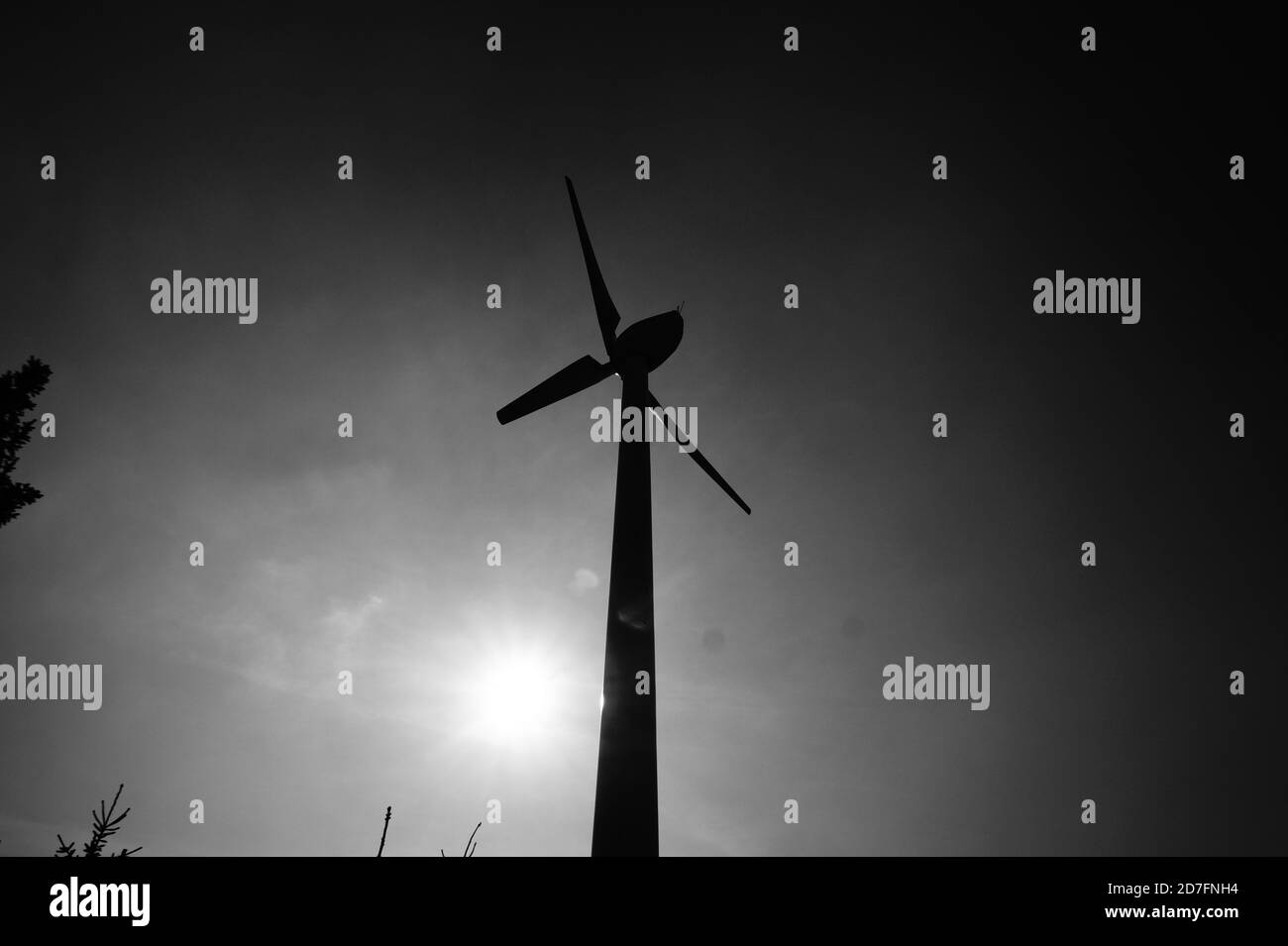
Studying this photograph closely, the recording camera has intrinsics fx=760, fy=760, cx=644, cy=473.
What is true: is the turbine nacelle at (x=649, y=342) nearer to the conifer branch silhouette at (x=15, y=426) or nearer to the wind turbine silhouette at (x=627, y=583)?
the wind turbine silhouette at (x=627, y=583)

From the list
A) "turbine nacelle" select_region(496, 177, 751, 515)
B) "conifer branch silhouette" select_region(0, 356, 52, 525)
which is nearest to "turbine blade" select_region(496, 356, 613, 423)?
"turbine nacelle" select_region(496, 177, 751, 515)

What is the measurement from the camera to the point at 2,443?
51.2 feet

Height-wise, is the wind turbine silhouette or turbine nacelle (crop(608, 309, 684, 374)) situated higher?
turbine nacelle (crop(608, 309, 684, 374))

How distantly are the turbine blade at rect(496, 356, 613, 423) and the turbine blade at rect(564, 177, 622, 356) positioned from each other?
152 centimetres

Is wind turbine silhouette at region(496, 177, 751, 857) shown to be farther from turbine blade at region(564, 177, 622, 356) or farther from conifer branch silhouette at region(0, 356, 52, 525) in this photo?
conifer branch silhouette at region(0, 356, 52, 525)

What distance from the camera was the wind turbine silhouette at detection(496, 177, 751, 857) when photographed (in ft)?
84.5

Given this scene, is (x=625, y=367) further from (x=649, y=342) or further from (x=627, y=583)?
(x=627, y=583)

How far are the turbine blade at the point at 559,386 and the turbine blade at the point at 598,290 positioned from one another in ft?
4.99

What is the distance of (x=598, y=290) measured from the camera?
38375mm

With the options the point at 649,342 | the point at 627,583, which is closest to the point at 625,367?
the point at 649,342
